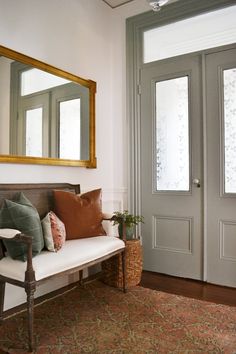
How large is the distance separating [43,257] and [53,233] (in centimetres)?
25

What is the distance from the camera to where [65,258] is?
1971 mm

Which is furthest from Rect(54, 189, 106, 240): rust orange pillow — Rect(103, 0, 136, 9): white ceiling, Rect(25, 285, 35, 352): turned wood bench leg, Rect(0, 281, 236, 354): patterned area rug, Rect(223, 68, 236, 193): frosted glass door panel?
Rect(103, 0, 136, 9): white ceiling

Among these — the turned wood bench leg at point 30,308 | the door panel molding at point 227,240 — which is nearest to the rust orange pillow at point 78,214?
the turned wood bench leg at point 30,308

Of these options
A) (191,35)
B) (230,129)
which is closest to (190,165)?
(230,129)

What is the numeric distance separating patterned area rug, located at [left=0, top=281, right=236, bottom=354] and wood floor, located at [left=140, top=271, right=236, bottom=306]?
0.48 feet

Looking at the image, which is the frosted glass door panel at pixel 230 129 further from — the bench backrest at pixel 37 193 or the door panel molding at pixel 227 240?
the bench backrest at pixel 37 193

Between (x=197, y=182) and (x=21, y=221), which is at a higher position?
(x=197, y=182)

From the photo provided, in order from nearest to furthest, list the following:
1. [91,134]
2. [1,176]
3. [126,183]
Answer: [1,176]
[91,134]
[126,183]

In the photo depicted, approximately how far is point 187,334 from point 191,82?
2.27 metres

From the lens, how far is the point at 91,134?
3102mm

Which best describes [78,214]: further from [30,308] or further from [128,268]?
[30,308]

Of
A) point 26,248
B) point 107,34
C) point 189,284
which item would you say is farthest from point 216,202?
point 107,34

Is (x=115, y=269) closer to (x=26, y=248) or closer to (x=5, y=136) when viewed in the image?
(x=26, y=248)

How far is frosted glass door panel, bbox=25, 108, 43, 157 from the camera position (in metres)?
2.45
